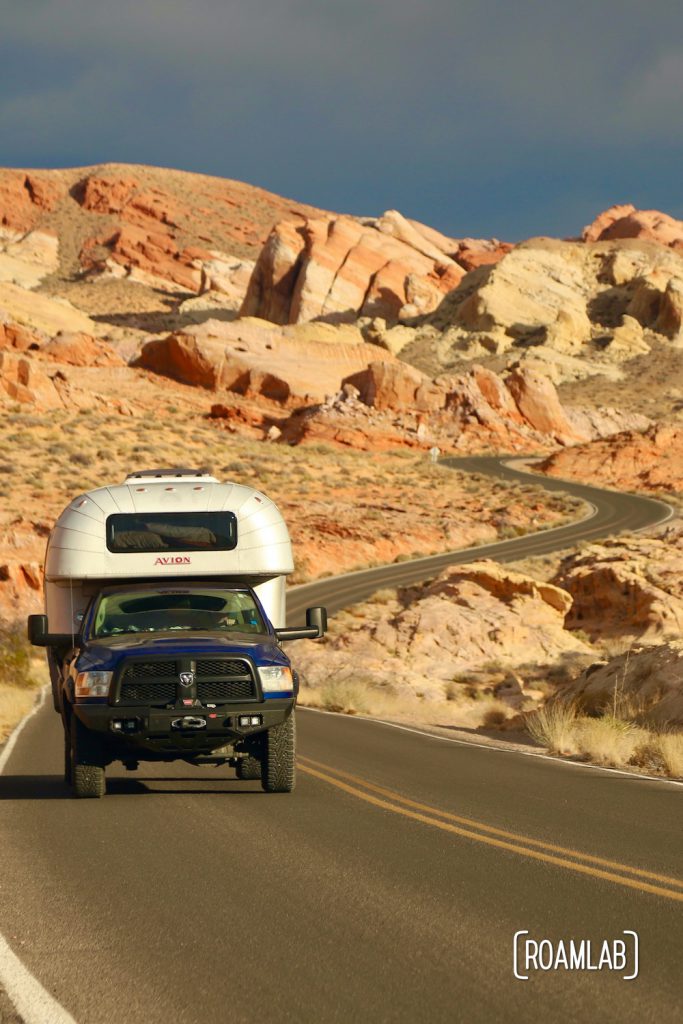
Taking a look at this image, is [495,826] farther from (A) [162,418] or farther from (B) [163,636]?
(A) [162,418]

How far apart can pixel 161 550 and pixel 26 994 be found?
8.28 meters

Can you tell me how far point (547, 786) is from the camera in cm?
1335

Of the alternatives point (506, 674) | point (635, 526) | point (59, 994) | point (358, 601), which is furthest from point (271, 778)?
point (635, 526)

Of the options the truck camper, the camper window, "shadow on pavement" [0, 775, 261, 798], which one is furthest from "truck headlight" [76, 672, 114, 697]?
the camper window

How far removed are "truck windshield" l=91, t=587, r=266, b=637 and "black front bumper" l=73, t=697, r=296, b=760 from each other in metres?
1.36

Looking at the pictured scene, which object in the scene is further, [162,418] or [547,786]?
[162,418]

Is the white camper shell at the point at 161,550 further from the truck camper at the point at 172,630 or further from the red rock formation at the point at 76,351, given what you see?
the red rock formation at the point at 76,351

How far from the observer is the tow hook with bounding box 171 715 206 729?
37.5 feet

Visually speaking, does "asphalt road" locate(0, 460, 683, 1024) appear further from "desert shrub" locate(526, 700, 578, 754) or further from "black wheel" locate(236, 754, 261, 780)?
"desert shrub" locate(526, 700, 578, 754)

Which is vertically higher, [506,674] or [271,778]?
[271,778]

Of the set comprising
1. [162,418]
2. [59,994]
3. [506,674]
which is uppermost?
[162,418]

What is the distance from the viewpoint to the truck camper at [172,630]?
1155 centimetres

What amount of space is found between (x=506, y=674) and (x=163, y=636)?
23.4m

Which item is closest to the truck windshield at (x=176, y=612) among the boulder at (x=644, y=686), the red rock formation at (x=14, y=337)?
the boulder at (x=644, y=686)
